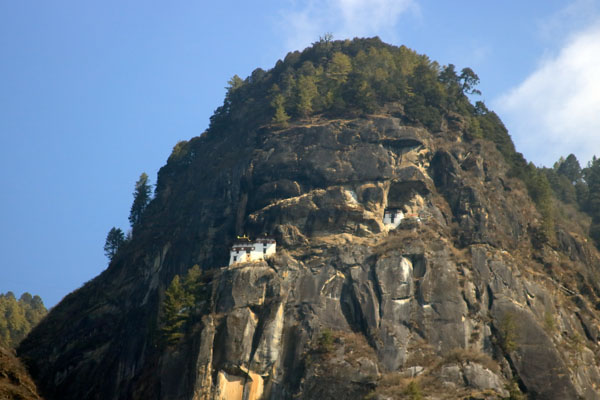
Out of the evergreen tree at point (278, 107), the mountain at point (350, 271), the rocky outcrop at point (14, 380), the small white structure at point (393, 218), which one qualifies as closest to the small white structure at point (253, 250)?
the mountain at point (350, 271)

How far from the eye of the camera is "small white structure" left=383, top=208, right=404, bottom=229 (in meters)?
85.8

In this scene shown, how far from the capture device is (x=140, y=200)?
120250 mm

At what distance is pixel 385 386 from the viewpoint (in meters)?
69.9

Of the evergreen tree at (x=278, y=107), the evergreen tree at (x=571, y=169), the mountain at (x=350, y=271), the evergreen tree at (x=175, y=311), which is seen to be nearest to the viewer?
the mountain at (x=350, y=271)

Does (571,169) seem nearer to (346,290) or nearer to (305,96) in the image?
(305,96)

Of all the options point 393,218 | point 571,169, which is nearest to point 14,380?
point 393,218

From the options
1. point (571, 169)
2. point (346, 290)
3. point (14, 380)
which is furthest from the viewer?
point (571, 169)

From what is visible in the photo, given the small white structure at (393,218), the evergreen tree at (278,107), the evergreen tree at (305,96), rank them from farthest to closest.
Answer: the evergreen tree at (305,96) < the evergreen tree at (278,107) < the small white structure at (393,218)

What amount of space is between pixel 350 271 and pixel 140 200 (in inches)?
1990

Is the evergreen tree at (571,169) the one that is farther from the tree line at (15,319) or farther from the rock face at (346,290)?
the tree line at (15,319)

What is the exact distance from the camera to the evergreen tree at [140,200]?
389ft

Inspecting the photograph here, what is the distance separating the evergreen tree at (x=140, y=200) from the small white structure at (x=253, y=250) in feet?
125

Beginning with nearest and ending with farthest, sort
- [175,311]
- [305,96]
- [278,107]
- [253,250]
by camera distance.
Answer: [175,311]
[253,250]
[305,96]
[278,107]

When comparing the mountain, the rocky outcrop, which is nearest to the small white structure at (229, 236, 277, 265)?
the mountain
